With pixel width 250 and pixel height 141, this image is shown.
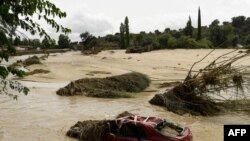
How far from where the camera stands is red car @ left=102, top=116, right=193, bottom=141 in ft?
38.7

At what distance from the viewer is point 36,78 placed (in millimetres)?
39688

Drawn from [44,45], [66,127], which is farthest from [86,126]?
[44,45]

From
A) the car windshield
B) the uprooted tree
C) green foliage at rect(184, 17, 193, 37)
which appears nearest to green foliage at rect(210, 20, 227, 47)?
green foliage at rect(184, 17, 193, 37)

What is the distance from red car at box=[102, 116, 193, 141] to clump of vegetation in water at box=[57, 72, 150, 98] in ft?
47.8

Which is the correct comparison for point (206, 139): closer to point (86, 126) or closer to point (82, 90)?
point (86, 126)

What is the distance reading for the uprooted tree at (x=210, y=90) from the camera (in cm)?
1926

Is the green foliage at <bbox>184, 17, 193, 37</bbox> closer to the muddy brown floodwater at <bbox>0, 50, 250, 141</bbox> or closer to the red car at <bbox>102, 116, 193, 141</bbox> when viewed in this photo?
the muddy brown floodwater at <bbox>0, 50, 250, 141</bbox>

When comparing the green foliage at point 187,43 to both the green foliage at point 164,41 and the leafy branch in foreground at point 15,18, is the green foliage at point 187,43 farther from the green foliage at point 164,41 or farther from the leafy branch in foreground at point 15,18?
the leafy branch in foreground at point 15,18

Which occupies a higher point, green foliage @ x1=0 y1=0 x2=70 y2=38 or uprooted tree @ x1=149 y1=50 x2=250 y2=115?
green foliage @ x1=0 y1=0 x2=70 y2=38

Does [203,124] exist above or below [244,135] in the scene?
below

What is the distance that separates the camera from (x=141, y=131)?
12.1m

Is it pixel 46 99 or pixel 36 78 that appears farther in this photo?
pixel 36 78

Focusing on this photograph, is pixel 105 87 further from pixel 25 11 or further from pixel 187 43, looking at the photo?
pixel 187 43

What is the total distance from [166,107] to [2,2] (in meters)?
16.3
